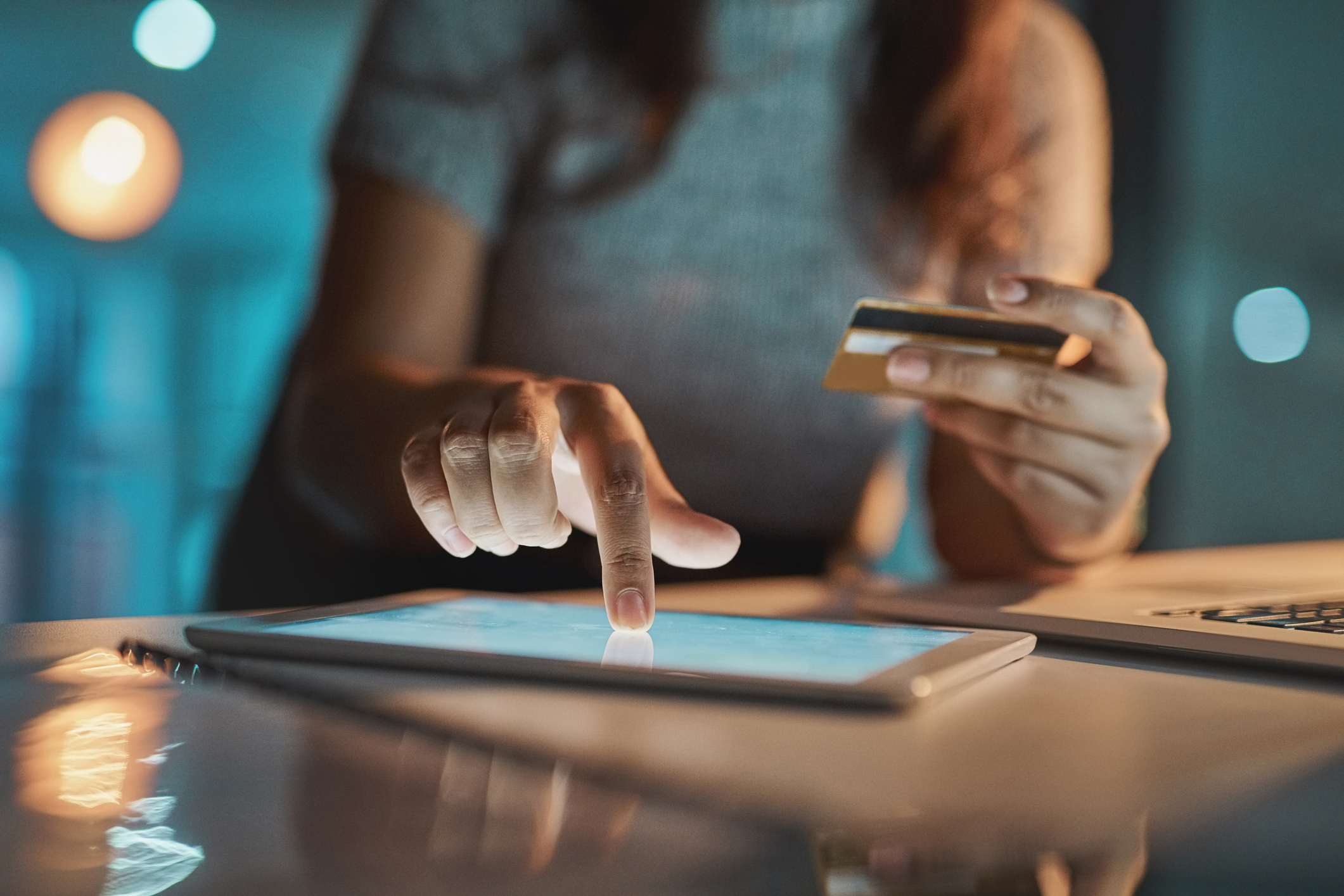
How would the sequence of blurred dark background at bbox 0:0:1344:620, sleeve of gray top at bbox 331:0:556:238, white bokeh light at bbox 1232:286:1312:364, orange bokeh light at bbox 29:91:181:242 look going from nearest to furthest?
sleeve of gray top at bbox 331:0:556:238, blurred dark background at bbox 0:0:1344:620, white bokeh light at bbox 1232:286:1312:364, orange bokeh light at bbox 29:91:181:242

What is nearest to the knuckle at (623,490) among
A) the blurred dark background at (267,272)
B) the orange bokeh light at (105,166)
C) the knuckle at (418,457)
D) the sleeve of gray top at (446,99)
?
the knuckle at (418,457)

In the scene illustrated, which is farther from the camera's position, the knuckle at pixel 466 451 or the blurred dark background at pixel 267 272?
the blurred dark background at pixel 267 272

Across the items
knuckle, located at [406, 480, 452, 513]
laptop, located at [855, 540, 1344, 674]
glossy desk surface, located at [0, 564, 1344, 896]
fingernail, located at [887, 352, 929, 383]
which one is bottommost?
laptop, located at [855, 540, 1344, 674]

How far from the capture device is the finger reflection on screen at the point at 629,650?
359mm

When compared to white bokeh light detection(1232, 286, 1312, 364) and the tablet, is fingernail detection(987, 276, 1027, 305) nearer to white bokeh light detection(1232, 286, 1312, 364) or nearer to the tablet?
the tablet

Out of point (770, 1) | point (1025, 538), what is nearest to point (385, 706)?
point (1025, 538)

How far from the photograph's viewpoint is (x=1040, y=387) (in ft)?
2.22

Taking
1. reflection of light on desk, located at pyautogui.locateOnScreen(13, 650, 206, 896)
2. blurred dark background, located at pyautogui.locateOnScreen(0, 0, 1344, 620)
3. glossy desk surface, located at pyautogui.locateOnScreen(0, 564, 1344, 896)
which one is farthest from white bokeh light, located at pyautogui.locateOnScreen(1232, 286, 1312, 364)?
reflection of light on desk, located at pyautogui.locateOnScreen(13, 650, 206, 896)

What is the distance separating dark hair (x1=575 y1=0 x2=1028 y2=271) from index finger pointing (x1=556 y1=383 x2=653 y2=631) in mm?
777

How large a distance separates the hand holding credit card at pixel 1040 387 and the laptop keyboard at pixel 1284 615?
0.18 meters

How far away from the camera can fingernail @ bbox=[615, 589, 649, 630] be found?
1.40ft

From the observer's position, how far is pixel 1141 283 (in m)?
2.37

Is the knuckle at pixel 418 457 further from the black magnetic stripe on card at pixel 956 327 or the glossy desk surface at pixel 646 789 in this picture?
the black magnetic stripe on card at pixel 956 327

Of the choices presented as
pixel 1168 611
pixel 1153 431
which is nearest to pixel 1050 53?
pixel 1153 431
